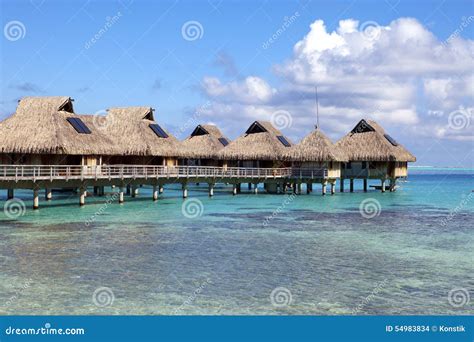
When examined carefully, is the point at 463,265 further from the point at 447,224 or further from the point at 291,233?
the point at 447,224

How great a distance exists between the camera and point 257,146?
55.0 meters

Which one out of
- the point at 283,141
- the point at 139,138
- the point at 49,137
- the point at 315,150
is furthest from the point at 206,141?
the point at 49,137

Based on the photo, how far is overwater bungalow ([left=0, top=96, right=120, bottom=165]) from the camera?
36156mm

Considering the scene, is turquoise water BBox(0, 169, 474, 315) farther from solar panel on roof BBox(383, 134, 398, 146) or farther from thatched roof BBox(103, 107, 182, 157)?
solar panel on roof BBox(383, 134, 398, 146)

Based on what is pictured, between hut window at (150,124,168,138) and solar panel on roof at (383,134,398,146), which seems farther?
solar panel on roof at (383,134,398,146)

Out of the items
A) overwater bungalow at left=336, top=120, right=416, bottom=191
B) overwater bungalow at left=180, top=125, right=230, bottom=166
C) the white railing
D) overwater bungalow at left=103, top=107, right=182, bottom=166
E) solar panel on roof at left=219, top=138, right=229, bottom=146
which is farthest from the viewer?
solar panel on roof at left=219, top=138, right=229, bottom=146

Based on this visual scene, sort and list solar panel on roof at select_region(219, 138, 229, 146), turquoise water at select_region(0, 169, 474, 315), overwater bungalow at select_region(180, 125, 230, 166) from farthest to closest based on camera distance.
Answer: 1. solar panel on roof at select_region(219, 138, 229, 146)
2. overwater bungalow at select_region(180, 125, 230, 166)
3. turquoise water at select_region(0, 169, 474, 315)

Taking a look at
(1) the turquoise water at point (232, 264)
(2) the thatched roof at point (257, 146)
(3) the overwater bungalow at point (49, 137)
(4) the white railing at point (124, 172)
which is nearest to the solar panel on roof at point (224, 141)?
(2) the thatched roof at point (257, 146)

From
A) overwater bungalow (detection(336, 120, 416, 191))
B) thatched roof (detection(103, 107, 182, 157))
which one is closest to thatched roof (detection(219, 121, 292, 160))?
overwater bungalow (detection(336, 120, 416, 191))

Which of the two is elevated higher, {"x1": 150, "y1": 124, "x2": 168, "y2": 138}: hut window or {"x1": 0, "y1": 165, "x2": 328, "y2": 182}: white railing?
{"x1": 150, "y1": 124, "x2": 168, "y2": 138}: hut window

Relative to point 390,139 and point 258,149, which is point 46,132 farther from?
point 390,139

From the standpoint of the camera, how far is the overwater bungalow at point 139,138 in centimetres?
4472

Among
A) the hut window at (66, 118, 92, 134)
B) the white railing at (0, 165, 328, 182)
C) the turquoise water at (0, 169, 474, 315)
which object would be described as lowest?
the turquoise water at (0, 169, 474, 315)

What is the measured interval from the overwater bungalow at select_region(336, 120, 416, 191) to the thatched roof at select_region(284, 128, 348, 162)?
3.95 meters
